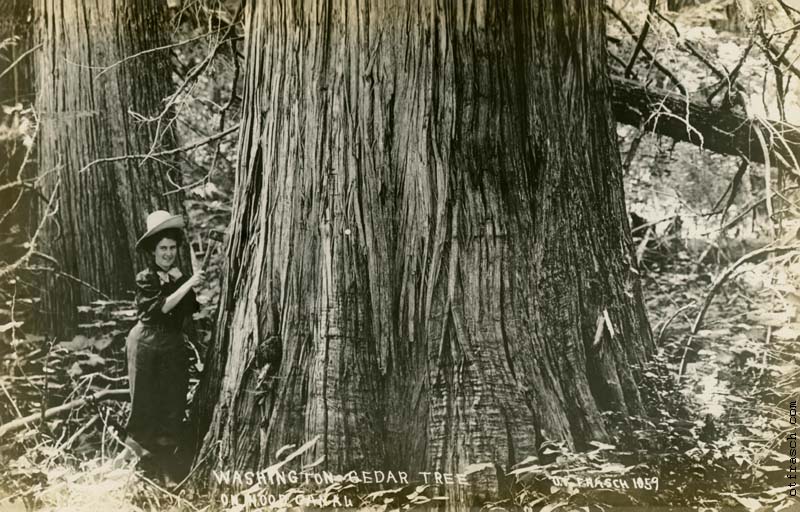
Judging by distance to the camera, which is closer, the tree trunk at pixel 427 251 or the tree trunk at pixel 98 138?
the tree trunk at pixel 427 251

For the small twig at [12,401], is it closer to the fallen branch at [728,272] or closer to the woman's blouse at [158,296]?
the woman's blouse at [158,296]

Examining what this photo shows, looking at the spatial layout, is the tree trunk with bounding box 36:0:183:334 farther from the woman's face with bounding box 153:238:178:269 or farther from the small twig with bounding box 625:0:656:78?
the small twig with bounding box 625:0:656:78

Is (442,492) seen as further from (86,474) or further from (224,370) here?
(86,474)

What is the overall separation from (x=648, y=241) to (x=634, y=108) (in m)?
0.58

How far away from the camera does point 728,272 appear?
8.86 feet

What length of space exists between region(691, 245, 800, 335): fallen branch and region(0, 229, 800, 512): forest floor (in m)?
0.02

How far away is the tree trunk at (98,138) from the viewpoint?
9.09ft

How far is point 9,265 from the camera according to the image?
9.22 feet

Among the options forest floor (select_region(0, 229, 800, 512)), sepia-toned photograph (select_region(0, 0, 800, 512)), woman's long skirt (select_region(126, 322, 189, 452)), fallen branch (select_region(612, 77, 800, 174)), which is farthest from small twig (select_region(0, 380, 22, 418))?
fallen branch (select_region(612, 77, 800, 174))

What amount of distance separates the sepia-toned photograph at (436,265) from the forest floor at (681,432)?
0.01 meters

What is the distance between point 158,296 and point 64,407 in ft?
2.13

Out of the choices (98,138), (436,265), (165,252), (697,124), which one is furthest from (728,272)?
(98,138)

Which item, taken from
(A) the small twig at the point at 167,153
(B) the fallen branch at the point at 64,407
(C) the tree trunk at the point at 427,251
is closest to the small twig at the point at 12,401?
(B) the fallen branch at the point at 64,407

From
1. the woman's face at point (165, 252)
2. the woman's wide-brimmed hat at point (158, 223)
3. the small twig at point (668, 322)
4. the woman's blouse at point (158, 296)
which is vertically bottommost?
the small twig at point (668, 322)
